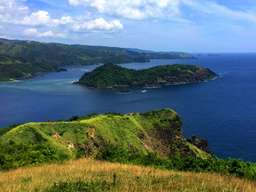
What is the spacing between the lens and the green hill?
21.7 m

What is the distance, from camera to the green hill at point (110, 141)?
21719 millimetres

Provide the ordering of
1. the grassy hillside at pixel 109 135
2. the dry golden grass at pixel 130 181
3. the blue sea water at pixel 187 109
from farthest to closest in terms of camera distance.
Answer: the blue sea water at pixel 187 109 → the grassy hillside at pixel 109 135 → the dry golden grass at pixel 130 181

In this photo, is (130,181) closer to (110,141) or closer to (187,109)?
(110,141)

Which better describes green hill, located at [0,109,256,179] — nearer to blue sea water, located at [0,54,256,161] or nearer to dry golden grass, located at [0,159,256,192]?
dry golden grass, located at [0,159,256,192]

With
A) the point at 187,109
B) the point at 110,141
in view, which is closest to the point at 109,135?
the point at 110,141

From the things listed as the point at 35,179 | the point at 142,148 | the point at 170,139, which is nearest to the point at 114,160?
the point at 35,179

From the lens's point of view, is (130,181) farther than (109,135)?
No

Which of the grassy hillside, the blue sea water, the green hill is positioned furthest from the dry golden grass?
the blue sea water

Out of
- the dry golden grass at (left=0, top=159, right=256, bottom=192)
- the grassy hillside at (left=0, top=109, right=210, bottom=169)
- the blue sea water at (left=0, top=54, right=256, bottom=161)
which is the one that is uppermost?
the dry golden grass at (left=0, top=159, right=256, bottom=192)

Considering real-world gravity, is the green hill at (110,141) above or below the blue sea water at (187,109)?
above

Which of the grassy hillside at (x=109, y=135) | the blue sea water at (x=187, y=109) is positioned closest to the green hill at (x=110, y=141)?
the grassy hillside at (x=109, y=135)

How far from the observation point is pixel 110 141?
70.0m

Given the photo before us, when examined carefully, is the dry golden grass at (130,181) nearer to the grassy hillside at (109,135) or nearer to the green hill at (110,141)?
the green hill at (110,141)

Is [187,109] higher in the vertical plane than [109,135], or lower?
lower
